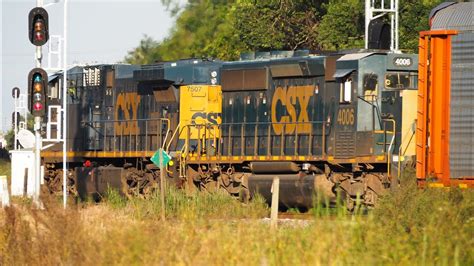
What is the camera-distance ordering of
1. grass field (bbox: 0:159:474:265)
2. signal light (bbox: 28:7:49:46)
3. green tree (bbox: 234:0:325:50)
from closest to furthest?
grass field (bbox: 0:159:474:265), signal light (bbox: 28:7:49:46), green tree (bbox: 234:0:325:50)

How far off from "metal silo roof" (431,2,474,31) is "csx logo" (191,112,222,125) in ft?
27.7

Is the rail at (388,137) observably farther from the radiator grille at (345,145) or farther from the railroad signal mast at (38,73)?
the railroad signal mast at (38,73)

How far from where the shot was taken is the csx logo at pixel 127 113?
1152 inches

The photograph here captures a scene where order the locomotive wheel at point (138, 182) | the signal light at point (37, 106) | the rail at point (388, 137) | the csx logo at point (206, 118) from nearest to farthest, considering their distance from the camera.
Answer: the rail at point (388, 137)
the signal light at point (37, 106)
the csx logo at point (206, 118)
the locomotive wheel at point (138, 182)

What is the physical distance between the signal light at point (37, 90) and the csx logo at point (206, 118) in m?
4.95

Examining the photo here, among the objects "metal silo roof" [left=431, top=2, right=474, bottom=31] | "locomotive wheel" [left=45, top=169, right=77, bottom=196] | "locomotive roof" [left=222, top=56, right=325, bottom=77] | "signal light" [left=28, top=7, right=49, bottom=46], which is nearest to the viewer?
"metal silo roof" [left=431, top=2, right=474, bottom=31]

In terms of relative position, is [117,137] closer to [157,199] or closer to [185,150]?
[185,150]

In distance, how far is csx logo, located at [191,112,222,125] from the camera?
89.8 ft

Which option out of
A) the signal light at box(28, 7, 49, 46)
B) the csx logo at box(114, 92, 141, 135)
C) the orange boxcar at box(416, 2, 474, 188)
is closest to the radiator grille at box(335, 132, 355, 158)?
the orange boxcar at box(416, 2, 474, 188)

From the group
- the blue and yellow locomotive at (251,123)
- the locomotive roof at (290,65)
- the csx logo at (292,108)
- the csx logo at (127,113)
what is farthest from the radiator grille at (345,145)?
the csx logo at (127,113)

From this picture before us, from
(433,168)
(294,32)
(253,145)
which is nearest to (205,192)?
(253,145)

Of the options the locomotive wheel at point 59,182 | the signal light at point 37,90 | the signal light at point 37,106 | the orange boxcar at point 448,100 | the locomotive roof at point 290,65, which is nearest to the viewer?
the orange boxcar at point 448,100

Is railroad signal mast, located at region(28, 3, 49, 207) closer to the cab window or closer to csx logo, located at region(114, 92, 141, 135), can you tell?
csx logo, located at region(114, 92, 141, 135)

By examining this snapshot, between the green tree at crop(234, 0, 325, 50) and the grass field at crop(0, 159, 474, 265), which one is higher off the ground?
the green tree at crop(234, 0, 325, 50)
